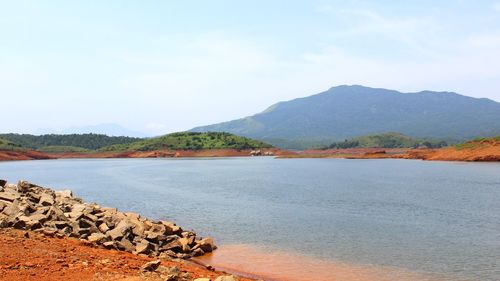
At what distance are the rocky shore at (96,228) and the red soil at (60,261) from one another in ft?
3.17

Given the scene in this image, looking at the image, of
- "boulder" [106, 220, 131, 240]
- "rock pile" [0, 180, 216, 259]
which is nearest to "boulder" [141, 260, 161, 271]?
"rock pile" [0, 180, 216, 259]

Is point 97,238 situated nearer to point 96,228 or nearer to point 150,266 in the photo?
point 96,228

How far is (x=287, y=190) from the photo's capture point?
214 feet

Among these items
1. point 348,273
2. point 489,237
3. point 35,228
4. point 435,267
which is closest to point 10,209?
point 35,228

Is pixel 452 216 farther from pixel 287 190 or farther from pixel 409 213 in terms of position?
pixel 287 190

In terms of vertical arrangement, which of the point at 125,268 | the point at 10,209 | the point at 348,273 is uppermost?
the point at 10,209

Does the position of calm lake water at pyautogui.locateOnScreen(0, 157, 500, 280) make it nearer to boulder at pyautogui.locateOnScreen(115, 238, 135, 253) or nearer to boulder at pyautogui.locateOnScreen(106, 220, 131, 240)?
boulder at pyautogui.locateOnScreen(106, 220, 131, 240)

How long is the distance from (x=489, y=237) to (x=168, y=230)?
21983 millimetres

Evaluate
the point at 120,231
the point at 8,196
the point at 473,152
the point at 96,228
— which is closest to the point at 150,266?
the point at 120,231

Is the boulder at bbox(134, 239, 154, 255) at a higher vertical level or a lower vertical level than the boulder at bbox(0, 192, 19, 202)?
lower

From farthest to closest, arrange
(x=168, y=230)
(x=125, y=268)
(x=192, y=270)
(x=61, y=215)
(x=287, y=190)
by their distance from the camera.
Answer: (x=287, y=190), (x=168, y=230), (x=61, y=215), (x=192, y=270), (x=125, y=268)

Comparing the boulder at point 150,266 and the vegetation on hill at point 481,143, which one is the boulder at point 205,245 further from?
the vegetation on hill at point 481,143

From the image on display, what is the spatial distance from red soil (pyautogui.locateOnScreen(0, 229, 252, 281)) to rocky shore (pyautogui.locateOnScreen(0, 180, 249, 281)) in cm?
97

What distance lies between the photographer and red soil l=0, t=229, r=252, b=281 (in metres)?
17.1
